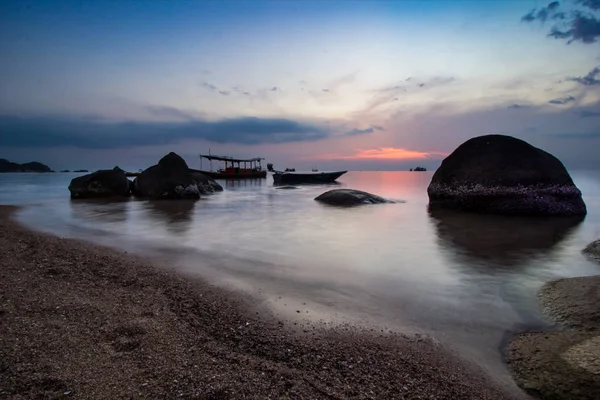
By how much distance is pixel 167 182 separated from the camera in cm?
2339

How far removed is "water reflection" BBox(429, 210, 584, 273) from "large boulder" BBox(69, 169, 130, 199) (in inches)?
868

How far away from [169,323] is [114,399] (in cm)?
146

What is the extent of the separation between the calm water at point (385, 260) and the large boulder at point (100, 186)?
31.6ft

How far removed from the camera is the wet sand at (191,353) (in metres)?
2.71

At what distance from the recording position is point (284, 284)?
5930 millimetres

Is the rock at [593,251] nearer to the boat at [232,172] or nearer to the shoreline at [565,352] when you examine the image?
the shoreline at [565,352]

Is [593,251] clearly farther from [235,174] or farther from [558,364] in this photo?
[235,174]

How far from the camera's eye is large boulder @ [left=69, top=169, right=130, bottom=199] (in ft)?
77.7

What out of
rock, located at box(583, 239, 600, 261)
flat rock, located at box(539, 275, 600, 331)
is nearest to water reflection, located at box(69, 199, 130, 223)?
flat rock, located at box(539, 275, 600, 331)

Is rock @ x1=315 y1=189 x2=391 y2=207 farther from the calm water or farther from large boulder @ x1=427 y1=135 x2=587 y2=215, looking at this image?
large boulder @ x1=427 y1=135 x2=587 y2=215

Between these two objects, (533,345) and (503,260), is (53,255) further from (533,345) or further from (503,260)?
(503,260)

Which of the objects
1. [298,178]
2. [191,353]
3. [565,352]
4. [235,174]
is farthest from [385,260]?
[235,174]

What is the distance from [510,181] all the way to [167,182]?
2117 cm

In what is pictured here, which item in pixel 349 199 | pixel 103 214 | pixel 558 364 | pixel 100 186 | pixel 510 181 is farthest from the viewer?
pixel 100 186
